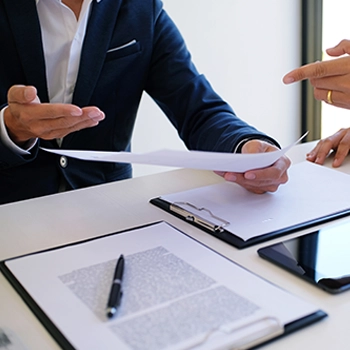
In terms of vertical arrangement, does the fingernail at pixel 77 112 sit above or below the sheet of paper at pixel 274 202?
above

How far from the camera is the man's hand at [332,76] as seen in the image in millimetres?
936

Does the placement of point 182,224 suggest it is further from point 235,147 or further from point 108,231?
point 235,147

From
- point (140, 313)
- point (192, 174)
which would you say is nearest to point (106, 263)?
point (140, 313)

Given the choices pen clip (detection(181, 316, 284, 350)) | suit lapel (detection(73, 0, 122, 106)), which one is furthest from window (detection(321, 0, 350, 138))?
pen clip (detection(181, 316, 284, 350))

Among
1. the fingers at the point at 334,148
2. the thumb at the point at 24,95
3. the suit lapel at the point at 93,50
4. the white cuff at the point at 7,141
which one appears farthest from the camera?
the suit lapel at the point at 93,50

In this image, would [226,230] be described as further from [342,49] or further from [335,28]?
[335,28]

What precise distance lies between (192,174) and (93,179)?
324 millimetres

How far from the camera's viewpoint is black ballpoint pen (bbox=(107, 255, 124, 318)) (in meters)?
0.57

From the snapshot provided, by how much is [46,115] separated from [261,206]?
37 cm

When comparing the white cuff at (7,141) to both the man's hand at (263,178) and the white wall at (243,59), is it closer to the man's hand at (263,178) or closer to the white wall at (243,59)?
the man's hand at (263,178)

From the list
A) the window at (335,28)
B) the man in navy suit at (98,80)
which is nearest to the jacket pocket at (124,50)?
the man in navy suit at (98,80)

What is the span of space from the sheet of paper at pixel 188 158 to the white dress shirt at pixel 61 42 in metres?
0.50

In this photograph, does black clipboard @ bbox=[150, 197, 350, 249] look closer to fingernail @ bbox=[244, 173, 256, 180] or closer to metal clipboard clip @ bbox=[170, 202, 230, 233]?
metal clipboard clip @ bbox=[170, 202, 230, 233]

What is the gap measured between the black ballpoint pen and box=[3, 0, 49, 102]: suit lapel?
2.23 feet
